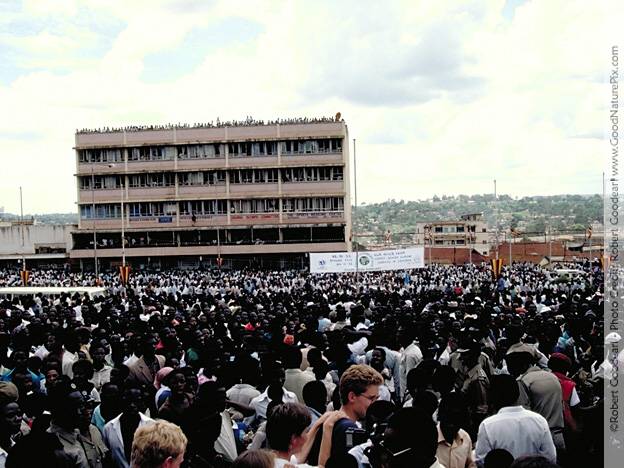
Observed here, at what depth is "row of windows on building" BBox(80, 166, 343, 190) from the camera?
6159 cm

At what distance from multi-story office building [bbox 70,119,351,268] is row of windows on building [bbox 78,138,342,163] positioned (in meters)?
0.09

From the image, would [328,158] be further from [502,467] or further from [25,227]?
[502,467]

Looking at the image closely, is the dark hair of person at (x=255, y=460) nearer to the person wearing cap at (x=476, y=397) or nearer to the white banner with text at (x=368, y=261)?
the person wearing cap at (x=476, y=397)

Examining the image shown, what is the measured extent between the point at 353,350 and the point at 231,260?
5249 cm

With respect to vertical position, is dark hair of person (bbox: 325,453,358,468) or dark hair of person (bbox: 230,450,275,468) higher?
dark hair of person (bbox: 230,450,275,468)

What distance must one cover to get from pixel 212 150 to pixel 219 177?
2501 millimetres

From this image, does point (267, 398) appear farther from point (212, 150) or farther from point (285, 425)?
point (212, 150)

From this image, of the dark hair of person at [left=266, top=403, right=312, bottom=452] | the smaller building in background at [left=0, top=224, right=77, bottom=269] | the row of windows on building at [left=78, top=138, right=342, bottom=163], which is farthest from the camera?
the smaller building in background at [left=0, top=224, right=77, bottom=269]

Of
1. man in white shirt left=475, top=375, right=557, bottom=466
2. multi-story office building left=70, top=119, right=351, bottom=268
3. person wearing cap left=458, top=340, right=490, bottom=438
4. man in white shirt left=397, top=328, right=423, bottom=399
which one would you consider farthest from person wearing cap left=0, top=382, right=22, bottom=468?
multi-story office building left=70, top=119, right=351, bottom=268

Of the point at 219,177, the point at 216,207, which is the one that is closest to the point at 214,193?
the point at 216,207

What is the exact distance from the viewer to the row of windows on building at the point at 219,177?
61.6 meters

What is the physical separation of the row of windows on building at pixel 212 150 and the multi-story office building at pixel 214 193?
0.29 feet

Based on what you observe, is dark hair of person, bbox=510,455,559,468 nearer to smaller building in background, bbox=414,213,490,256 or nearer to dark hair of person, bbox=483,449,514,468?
dark hair of person, bbox=483,449,514,468

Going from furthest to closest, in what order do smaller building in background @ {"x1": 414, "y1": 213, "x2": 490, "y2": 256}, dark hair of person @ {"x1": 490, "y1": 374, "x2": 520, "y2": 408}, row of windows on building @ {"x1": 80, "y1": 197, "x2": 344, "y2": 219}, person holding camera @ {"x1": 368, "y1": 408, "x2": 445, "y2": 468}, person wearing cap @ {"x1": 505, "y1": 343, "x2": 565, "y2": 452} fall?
smaller building in background @ {"x1": 414, "y1": 213, "x2": 490, "y2": 256} < row of windows on building @ {"x1": 80, "y1": 197, "x2": 344, "y2": 219} < person wearing cap @ {"x1": 505, "y1": 343, "x2": 565, "y2": 452} < dark hair of person @ {"x1": 490, "y1": 374, "x2": 520, "y2": 408} < person holding camera @ {"x1": 368, "y1": 408, "x2": 445, "y2": 468}
